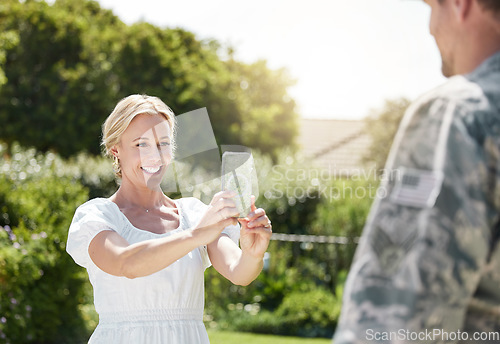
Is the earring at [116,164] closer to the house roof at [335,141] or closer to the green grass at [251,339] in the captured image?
the green grass at [251,339]

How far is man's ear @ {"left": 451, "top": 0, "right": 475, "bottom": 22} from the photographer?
1146mm

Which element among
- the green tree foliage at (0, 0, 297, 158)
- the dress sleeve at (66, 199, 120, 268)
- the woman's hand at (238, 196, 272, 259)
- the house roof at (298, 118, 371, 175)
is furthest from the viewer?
the house roof at (298, 118, 371, 175)

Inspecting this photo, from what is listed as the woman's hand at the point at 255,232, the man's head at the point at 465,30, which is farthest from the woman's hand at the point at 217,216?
the man's head at the point at 465,30

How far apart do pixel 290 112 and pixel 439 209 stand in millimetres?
31737

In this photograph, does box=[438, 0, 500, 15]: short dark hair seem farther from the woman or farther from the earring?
the earring

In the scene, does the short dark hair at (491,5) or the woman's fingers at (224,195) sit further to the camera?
the woman's fingers at (224,195)

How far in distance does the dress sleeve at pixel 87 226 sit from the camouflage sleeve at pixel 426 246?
1.44 m

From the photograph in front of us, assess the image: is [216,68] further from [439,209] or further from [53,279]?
[439,209]

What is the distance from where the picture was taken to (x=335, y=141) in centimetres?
3231

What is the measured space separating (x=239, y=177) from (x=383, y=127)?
2458 centimetres

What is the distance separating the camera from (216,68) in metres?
31.5

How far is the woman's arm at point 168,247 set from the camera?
205cm

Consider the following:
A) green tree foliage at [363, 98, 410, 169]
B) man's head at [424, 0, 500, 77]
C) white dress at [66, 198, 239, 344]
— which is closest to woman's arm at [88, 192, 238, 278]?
white dress at [66, 198, 239, 344]

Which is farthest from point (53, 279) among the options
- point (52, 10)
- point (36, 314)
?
point (52, 10)
